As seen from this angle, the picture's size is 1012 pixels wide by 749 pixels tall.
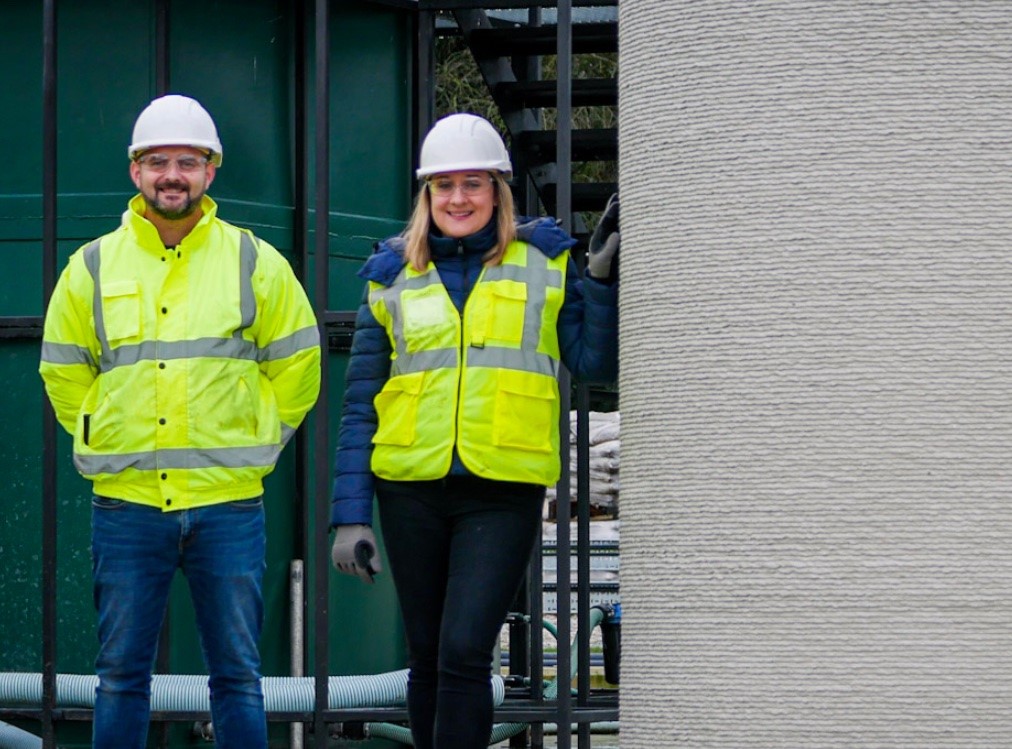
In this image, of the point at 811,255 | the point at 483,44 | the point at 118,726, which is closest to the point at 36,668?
the point at 118,726

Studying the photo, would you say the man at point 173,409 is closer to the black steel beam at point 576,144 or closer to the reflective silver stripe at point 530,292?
the reflective silver stripe at point 530,292

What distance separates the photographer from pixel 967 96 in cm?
320

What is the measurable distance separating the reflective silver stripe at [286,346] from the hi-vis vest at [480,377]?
0.39 m

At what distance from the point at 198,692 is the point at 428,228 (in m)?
2.32

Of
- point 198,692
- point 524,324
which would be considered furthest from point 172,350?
point 198,692

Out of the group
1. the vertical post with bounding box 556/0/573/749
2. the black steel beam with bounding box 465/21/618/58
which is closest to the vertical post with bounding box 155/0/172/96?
the black steel beam with bounding box 465/21/618/58

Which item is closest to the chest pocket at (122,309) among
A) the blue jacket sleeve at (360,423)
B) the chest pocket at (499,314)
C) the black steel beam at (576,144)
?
the blue jacket sleeve at (360,423)

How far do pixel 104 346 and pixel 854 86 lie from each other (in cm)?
210

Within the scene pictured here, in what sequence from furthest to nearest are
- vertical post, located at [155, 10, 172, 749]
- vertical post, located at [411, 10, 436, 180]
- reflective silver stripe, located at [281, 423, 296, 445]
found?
vertical post, located at [155, 10, 172, 749], vertical post, located at [411, 10, 436, 180], reflective silver stripe, located at [281, 423, 296, 445]

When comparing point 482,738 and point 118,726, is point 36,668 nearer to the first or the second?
point 118,726

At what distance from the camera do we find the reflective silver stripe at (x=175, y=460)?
450cm

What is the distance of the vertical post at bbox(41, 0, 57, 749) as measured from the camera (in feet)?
17.6

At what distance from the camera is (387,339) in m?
4.43

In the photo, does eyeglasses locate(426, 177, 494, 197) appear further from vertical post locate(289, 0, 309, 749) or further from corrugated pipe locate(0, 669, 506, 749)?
vertical post locate(289, 0, 309, 749)
